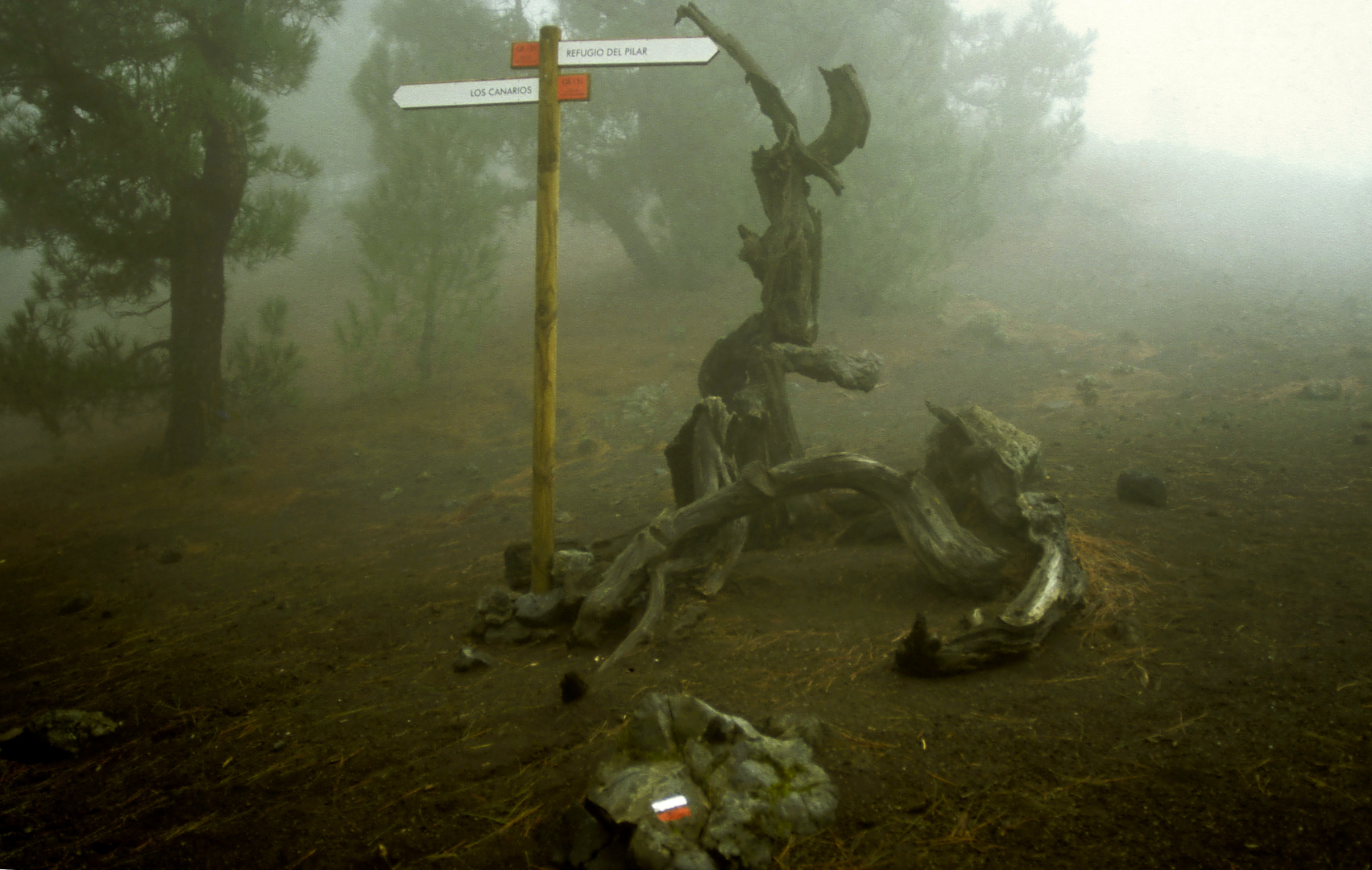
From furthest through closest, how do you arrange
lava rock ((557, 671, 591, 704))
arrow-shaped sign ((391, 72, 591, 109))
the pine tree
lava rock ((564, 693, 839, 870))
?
1. the pine tree
2. arrow-shaped sign ((391, 72, 591, 109))
3. lava rock ((557, 671, 591, 704))
4. lava rock ((564, 693, 839, 870))

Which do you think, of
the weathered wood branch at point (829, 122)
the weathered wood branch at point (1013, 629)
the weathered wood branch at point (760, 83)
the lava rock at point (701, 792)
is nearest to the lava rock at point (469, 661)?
the lava rock at point (701, 792)

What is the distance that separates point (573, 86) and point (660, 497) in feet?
14.9

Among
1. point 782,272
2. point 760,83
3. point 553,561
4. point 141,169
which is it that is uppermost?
point 760,83

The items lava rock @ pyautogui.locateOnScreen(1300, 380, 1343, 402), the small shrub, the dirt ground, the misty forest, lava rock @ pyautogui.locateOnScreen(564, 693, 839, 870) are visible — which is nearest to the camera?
lava rock @ pyautogui.locateOnScreen(564, 693, 839, 870)

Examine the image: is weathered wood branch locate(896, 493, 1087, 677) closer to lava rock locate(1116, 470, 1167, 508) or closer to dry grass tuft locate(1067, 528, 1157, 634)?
dry grass tuft locate(1067, 528, 1157, 634)

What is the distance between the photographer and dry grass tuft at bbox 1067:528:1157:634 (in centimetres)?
400

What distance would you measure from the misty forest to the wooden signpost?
5 centimetres

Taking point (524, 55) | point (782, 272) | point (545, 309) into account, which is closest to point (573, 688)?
point (545, 309)

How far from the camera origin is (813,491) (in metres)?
5.08

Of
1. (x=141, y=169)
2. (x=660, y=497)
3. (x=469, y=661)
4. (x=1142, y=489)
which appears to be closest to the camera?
(x=469, y=661)

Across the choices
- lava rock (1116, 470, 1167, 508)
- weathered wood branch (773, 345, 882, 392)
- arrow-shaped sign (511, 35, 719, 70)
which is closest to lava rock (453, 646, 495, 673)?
weathered wood branch (773, 345, 882, 392)

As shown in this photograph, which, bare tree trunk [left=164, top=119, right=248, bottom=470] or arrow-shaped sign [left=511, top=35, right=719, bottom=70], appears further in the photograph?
bare tree trunk [left=164, top=119, right=248, bottom=470]

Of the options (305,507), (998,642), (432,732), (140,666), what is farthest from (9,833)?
(305,507)

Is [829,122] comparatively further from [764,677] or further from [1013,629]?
[764,677]
